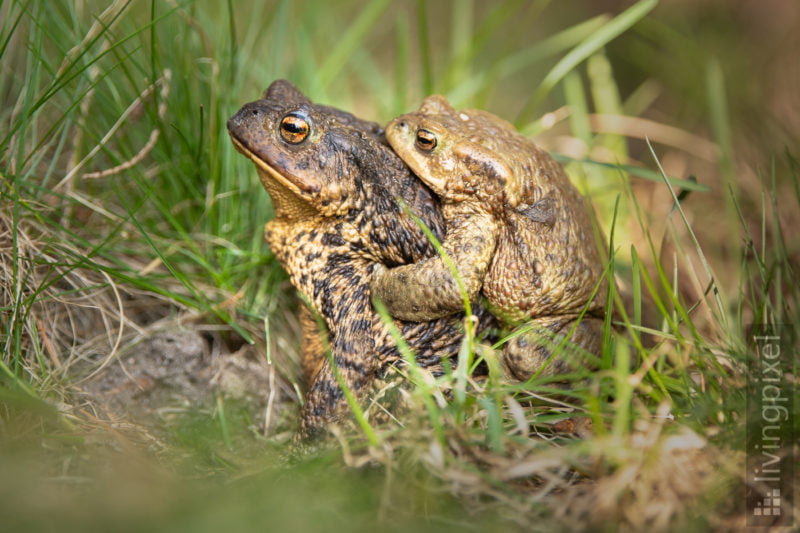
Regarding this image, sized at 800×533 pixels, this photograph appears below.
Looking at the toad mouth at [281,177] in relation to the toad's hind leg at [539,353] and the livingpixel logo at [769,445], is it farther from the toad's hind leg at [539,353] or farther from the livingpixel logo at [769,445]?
the livingpixel logo at [769,445]

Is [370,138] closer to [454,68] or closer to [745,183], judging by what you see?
[454,68]

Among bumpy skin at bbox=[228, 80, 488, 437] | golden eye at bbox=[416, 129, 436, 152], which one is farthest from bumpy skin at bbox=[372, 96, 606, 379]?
bumpy skin at bbox=[228, 80, 488, 437]

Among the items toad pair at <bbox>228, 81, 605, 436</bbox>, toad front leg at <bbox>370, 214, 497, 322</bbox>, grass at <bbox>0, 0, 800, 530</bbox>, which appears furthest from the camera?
toad pair at <bbox>228, 81, 605, 436</bbox>

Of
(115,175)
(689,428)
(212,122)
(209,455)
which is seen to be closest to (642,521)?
(689,428)

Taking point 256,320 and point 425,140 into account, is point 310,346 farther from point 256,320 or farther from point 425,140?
point 425,140

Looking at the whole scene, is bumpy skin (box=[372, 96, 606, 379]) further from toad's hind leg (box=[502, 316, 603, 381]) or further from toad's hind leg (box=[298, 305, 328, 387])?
toad's hind leg (box=[298, 305, 328, 387])

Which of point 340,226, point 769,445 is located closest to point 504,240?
point 340,226

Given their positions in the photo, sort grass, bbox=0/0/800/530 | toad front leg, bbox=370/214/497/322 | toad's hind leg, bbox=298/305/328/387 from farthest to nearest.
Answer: toad's hind leg, bbox=298/305/328/387 < toad front leg, bbox=370/214/497/322 < grass, bbox=0/0/800/530

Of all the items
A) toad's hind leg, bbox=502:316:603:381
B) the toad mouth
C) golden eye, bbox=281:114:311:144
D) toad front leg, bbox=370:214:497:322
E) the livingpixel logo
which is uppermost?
golden eye, bbox=281:114:311:144

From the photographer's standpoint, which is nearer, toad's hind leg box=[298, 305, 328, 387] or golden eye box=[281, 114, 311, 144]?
golden eye box=[281, 114, 311, 144]
